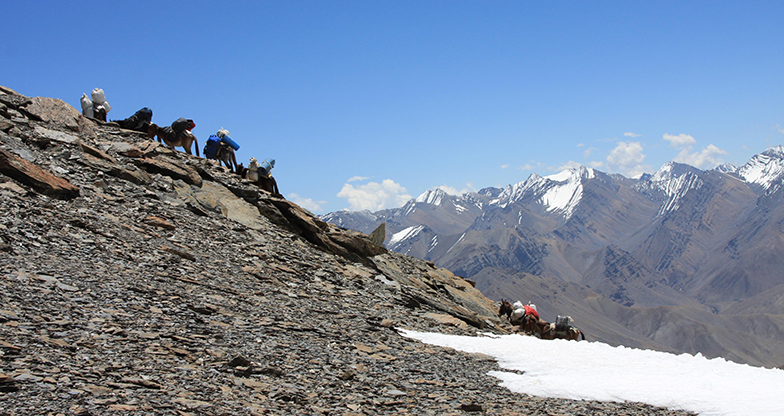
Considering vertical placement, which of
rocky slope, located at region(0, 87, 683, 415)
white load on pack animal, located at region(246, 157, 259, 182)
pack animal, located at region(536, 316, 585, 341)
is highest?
white load on pack animal, located at region(246, 157, 259, 182)

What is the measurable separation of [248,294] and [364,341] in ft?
15.1

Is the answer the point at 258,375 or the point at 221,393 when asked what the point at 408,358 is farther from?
the point at 221,393

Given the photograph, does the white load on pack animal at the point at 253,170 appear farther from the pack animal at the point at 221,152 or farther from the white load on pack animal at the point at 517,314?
the white load on pack animal at the point at 517,314

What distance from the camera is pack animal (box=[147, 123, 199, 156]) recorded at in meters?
32.1

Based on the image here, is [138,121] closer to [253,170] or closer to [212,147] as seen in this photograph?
[212,147]

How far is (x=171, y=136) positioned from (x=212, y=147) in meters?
2.50

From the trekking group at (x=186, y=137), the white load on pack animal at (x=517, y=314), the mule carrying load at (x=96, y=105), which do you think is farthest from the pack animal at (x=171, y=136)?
the white load on pack animal at (x=517, y=314)

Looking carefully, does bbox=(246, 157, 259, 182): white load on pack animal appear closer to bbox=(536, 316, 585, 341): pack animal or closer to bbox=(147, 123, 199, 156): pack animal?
bbox=(147, 123, 199, 156): pack animal

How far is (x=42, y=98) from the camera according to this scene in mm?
28141

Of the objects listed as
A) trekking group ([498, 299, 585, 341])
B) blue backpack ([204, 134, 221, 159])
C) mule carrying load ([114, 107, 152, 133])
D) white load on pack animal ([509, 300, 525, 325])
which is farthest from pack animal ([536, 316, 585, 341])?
mule carrying load ([114, 107, 152, 133])

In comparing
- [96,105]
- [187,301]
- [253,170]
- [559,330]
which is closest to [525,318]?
[559,330]

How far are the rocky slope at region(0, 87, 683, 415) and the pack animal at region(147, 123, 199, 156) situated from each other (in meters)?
2.46

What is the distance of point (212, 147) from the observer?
33125 millimetres

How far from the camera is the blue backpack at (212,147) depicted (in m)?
32.9
